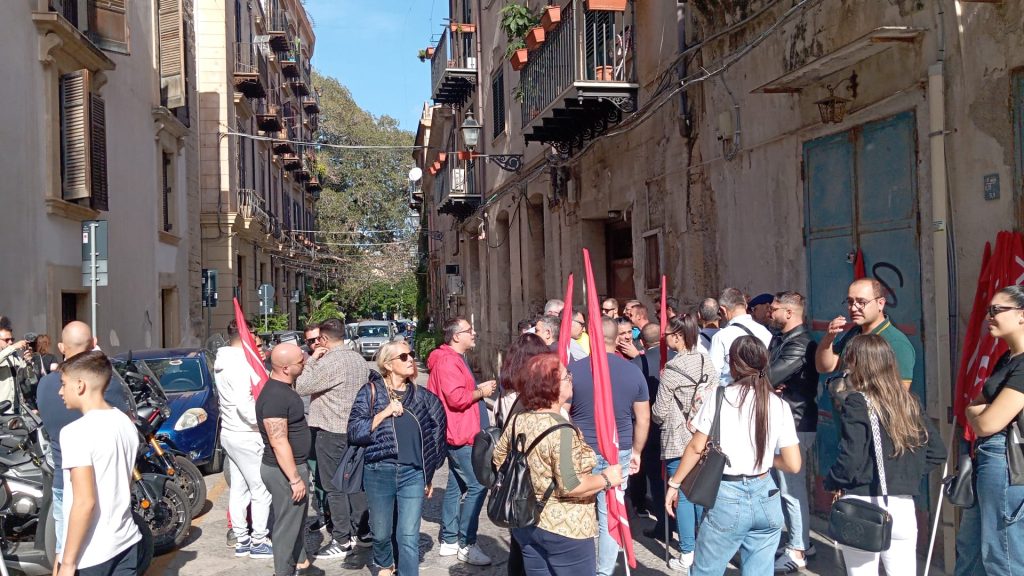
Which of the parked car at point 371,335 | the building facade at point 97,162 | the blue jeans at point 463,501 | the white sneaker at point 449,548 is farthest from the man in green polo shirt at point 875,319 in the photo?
the parked car at point 371,335

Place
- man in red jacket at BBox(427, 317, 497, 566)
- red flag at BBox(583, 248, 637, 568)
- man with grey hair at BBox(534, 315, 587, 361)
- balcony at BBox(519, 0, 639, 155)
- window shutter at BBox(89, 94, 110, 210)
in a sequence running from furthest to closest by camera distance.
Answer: window shutter at BBox(89, 94, 110, 210) < balcony at BBox(519, 0, 639, 155) < man with grey hair at BBox(534, 315, 587, 361) < man in red jacket at BBox(427, 317, 497, 566) < red flag at BBox(583, 248, 637, 568)

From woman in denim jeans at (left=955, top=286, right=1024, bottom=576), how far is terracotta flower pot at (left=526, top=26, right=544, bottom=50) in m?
9.88

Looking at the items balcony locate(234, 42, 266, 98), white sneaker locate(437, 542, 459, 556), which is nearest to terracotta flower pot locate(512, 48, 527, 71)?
white sneaker locate(437, 542, 459, 556)

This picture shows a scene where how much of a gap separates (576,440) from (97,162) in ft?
44.4

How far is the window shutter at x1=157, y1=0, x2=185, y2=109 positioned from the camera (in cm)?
2064

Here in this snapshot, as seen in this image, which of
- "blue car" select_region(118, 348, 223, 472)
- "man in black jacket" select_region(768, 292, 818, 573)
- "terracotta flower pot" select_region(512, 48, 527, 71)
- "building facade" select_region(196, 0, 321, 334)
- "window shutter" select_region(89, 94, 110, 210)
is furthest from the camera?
"building facade" select_region(196, 0, 321, 334)

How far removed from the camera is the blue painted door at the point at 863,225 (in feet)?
22.9

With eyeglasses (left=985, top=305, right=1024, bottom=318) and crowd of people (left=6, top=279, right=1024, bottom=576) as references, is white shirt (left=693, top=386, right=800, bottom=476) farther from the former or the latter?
eyeglasses (left=985, top=305, right=1024, bottom=318)

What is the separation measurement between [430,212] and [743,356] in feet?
112

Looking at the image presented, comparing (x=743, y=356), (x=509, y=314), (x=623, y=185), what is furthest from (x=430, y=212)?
(x=743, y=356)

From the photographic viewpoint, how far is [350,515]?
7.27 m

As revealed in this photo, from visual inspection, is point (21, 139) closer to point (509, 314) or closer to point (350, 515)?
point (350, 515)

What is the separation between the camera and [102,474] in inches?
167

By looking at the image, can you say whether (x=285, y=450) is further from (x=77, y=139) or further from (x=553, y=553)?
(x=77, y=139)
